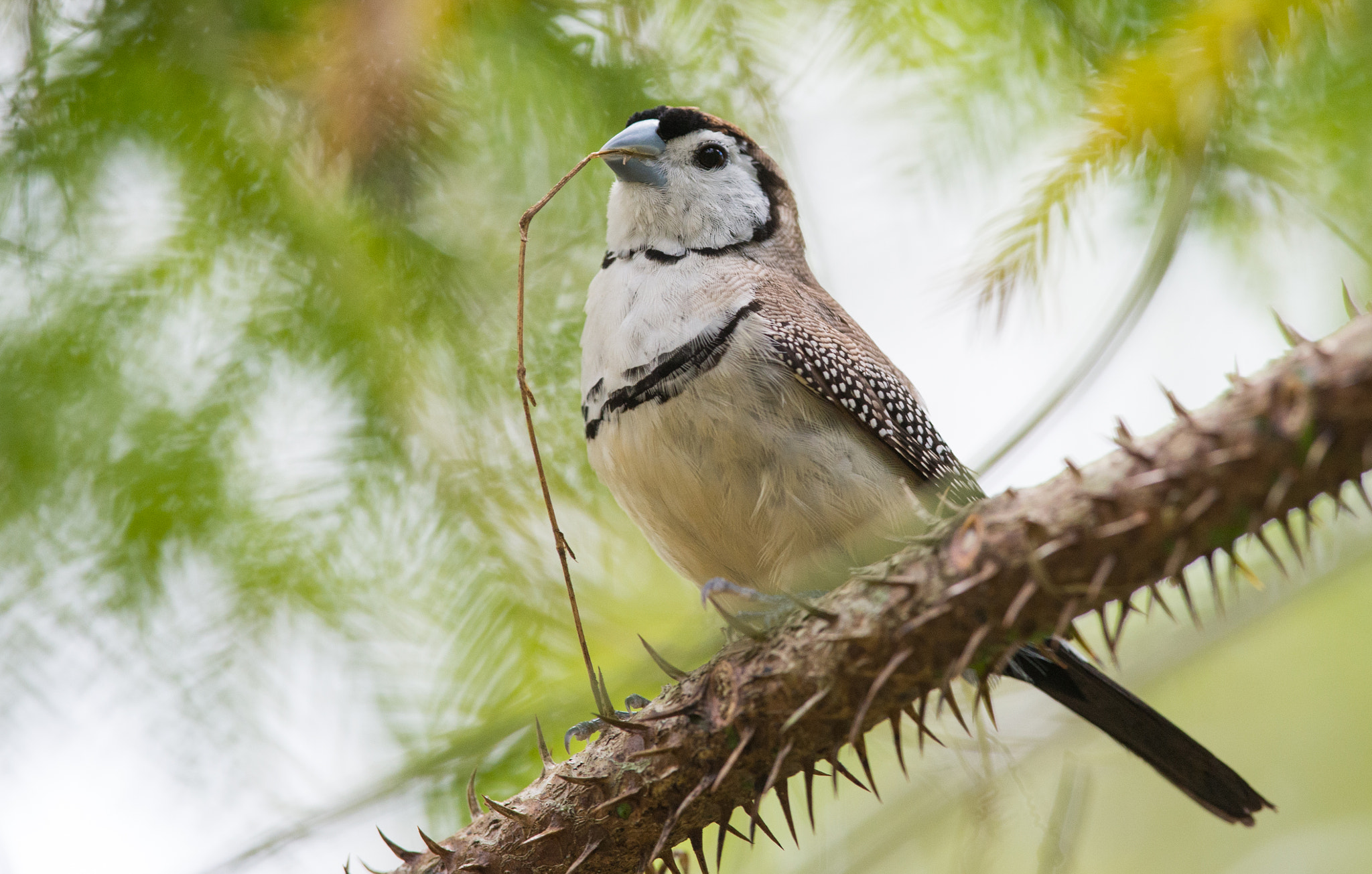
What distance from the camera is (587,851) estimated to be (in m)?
1.75

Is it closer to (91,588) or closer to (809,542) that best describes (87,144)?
(91,588)

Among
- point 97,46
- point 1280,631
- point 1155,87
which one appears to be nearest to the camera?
point 1155,87

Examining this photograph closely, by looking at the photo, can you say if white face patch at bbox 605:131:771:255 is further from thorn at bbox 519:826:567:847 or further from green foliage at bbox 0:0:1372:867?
thorn at bbox 519:826:567:847

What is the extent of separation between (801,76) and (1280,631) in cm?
233

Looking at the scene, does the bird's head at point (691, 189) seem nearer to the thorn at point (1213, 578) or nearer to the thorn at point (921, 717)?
the thorn at point (921, 717)

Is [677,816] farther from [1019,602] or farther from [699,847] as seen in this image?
[1019,602]

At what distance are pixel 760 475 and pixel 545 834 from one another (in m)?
1.04

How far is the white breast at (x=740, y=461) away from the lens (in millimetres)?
2557

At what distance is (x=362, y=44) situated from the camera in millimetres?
2068

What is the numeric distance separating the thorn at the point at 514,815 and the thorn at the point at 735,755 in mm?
358

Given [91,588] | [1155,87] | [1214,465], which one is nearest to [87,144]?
[91,588]

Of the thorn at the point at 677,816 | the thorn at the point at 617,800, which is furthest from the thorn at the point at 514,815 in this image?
the thorn at the point at 677,816

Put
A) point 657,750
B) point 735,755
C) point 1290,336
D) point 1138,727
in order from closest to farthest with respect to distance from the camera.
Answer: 1. point 1290,336
2. point 735,755
3. point 657,750
4. point 1138,727

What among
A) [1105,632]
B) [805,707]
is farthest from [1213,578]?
[805,707]
